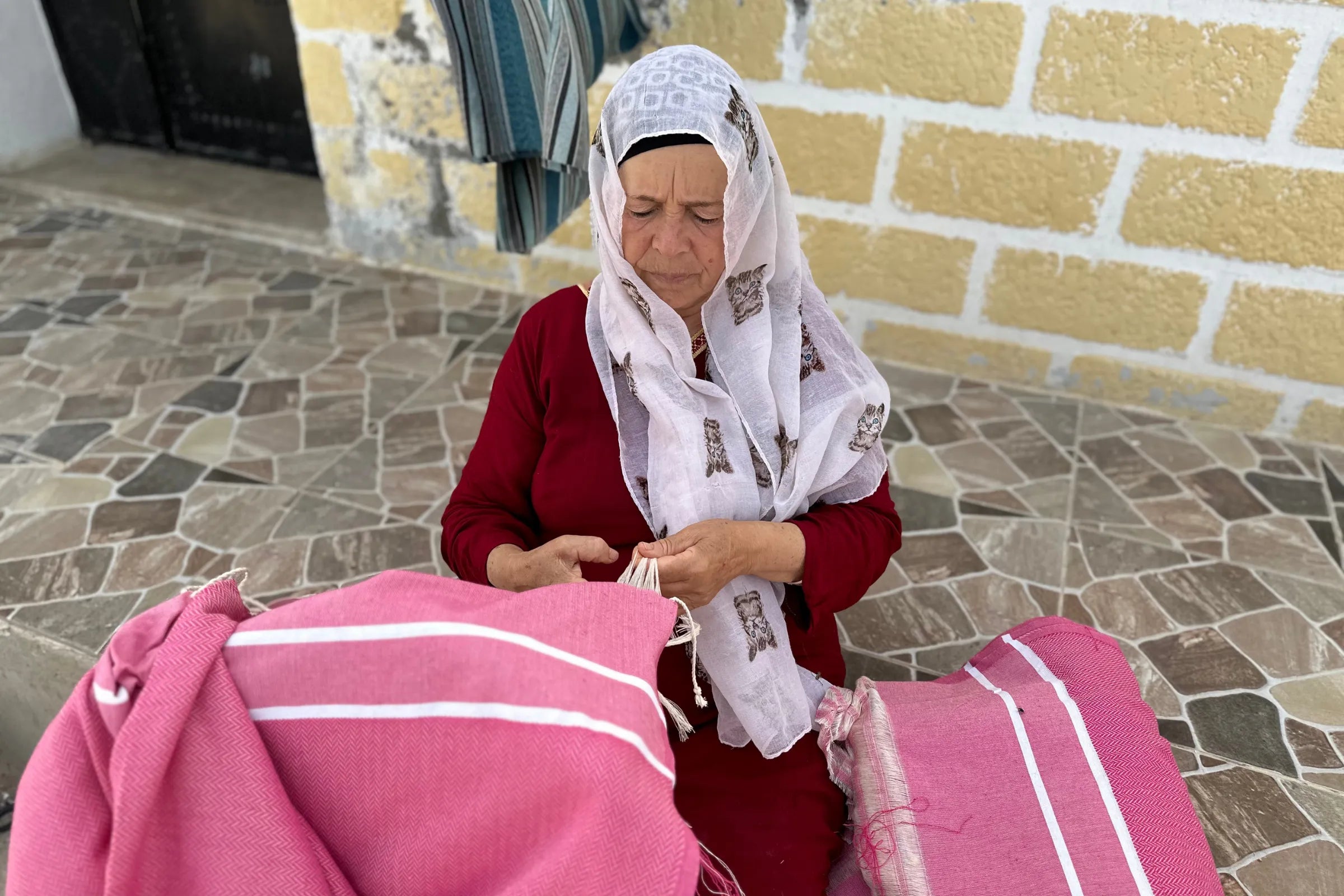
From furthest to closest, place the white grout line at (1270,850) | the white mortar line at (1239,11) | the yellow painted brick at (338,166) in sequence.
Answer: the yellow painted brick at (338,166) < the white mortar line at (1239,11) < the white grout line at (1270,850)

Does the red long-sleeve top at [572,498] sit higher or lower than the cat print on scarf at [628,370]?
lower

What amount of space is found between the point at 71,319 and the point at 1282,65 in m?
4.12

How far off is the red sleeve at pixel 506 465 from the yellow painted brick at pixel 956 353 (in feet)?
6.52

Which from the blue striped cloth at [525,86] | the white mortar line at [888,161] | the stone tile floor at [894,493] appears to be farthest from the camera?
the white mortar line at [888,161]

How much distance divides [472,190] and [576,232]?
47 centimetres

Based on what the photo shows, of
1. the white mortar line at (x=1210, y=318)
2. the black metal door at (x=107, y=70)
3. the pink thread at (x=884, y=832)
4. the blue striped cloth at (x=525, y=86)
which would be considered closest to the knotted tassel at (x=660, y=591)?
the pink thread at (x=884, y=832)

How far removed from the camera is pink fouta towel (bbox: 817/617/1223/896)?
1.34 m

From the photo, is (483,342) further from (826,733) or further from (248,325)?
(826,733)

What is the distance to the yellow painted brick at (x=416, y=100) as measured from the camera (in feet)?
11.0

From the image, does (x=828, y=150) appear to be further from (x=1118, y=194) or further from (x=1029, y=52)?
(x=1118, y=194)

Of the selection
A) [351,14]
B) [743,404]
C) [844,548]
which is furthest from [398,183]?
[844,548]

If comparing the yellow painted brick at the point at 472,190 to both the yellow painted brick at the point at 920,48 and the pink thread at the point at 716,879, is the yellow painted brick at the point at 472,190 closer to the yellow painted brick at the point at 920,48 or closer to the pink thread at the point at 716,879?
the yellow painted brick at the point at 920,48

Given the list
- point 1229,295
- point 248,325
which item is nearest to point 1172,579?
point 1229,295

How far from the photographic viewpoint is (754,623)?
4.76 ft
